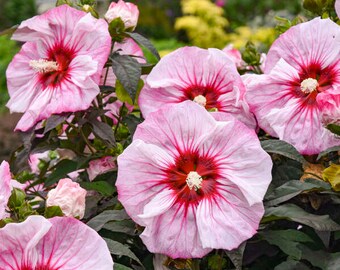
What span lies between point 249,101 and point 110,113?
12.6 inches

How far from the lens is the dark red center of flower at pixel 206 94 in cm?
118

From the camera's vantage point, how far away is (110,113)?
4.61 feet

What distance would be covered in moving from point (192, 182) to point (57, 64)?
0.36m

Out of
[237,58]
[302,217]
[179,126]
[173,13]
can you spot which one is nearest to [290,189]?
[302,217]

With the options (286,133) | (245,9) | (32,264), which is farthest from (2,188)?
(245,9)

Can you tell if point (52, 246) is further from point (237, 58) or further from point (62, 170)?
point (237, 58)

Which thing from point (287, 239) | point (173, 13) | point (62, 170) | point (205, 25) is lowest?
point (173, 13)

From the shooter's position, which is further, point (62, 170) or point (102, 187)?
point (62, 170)

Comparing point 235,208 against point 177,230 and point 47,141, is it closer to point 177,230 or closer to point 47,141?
point 177,230

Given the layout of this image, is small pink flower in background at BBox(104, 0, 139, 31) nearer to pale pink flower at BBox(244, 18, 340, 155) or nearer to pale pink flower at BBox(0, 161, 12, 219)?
pale pink flower at BBox(244, 18, 340, 155)

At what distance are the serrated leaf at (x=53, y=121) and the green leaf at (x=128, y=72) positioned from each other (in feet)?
0.34

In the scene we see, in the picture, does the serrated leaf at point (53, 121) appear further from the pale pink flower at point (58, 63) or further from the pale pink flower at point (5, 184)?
the pale pink flower at point (5, 184)

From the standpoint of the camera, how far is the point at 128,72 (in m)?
1.23

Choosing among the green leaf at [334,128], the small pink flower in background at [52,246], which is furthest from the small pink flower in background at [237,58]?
the small pink flower in background at [52,246]
